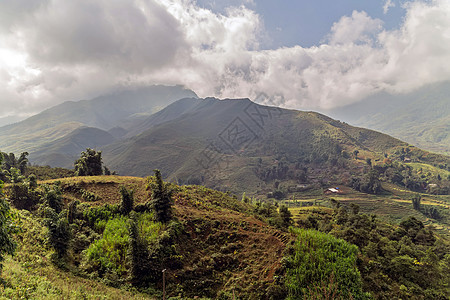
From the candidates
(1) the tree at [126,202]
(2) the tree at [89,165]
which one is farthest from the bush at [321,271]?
(2) the tree at [89,165]

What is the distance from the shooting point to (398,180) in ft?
566

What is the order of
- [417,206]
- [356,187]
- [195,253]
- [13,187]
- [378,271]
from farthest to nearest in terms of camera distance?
[356,187] < [417,206] < [13,187] < [378,271] < [195,253]

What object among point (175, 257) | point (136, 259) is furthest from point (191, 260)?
point (136, 259)

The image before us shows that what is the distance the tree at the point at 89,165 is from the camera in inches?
1873

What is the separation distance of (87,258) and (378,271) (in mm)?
35799

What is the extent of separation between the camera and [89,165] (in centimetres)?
4950

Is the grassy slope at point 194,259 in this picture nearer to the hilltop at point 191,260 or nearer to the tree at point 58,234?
the hilltop at point 191,260

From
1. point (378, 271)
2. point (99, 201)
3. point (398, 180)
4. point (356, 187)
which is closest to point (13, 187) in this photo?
point (99, 201)

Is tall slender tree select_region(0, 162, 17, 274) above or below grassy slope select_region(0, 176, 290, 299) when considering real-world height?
above

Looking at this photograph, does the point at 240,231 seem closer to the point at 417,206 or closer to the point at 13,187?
the point at 13,187

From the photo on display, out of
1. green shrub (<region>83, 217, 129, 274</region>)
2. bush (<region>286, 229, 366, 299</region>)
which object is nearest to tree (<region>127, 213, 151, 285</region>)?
green shrub (<region>83, 217, 129, 274</region>)

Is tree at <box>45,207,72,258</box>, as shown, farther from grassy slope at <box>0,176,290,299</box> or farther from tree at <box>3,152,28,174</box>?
tree at <box>3,152,28,174</box>

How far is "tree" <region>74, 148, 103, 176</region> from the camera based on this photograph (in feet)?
156

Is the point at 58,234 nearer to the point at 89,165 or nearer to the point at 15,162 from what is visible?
the point at 89,165
